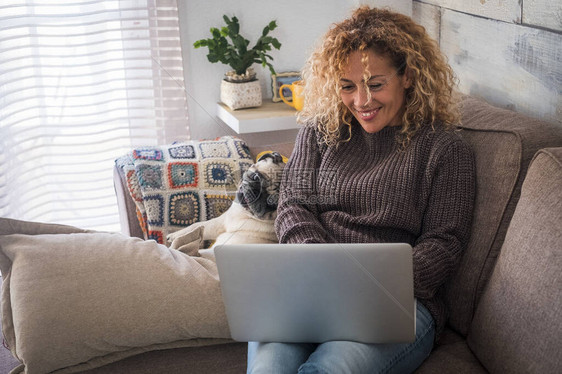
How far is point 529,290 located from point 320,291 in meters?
0.36

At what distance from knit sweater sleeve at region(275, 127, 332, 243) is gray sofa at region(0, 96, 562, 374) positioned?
27cm

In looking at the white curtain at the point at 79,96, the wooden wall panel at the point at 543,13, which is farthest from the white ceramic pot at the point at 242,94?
the wooden wall panel at the point at 543,13

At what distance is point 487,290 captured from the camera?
116 centimetres

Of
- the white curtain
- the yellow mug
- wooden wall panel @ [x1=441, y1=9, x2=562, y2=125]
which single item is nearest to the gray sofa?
wooden wall panel @ [x1=441, y1=9, x2=562, y2=125]

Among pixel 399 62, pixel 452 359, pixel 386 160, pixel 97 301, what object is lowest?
pixel 452 359

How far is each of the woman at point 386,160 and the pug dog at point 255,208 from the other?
6 cm

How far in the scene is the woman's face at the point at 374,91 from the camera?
1316 mm

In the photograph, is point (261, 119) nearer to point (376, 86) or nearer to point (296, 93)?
point (296, 93)

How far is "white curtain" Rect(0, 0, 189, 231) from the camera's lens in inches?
86.8

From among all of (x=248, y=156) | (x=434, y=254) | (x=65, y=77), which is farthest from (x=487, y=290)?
(x=65, y=77)

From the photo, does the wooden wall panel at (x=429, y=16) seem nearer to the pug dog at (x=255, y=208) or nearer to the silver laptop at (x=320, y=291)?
the pug dog at (x=255, y=208)

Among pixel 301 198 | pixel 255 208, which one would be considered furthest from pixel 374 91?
pixel 255 208

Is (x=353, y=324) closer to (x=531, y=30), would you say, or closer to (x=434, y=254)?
(x=434, y=254)

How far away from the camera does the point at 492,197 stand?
1217 millimetres
